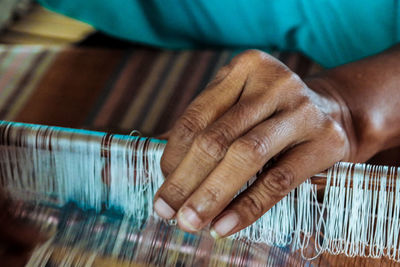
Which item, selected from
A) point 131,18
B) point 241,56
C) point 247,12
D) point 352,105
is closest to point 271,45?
point 247,12

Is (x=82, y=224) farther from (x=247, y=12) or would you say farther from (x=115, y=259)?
(x=247, y=12)

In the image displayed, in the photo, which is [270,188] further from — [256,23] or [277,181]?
[256,23]

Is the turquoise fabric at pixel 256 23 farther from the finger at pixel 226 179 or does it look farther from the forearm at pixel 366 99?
the finger at pixel 226 179

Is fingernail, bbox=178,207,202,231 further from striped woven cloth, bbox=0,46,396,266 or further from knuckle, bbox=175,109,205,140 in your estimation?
striped woven cloth, bbox=0,46,396,266

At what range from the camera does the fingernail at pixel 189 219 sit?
1.76 ft

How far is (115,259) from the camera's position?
0.64m

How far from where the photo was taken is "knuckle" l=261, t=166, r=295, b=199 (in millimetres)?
560

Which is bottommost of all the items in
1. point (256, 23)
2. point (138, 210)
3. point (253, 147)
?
point (256, 23)

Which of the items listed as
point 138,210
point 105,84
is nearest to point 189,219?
point 138,210

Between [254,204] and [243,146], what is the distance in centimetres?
7

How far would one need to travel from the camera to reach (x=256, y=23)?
111 centimetres

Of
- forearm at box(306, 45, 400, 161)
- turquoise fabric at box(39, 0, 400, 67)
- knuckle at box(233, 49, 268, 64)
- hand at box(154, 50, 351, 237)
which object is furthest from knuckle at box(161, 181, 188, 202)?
turquoise fabric at box(39, 0, 400, 67)

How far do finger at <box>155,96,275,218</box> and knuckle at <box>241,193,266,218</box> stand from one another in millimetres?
53

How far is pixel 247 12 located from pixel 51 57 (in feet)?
1.57
